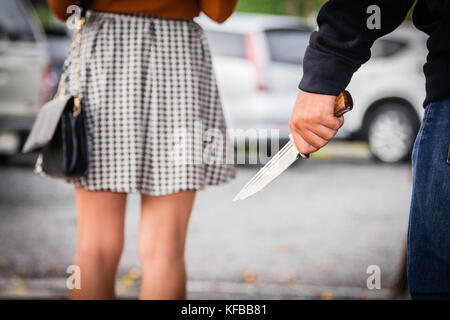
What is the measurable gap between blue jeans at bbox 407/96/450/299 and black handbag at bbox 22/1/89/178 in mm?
1048

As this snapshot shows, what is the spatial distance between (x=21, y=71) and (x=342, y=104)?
7.21 meters

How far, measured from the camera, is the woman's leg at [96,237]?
1972 mm

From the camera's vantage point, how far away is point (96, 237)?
1.98 meters

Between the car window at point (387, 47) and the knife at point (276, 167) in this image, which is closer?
the knife at point (276, 167)

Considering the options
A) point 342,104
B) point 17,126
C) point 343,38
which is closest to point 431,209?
point 342,104

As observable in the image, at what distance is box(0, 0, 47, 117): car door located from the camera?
7844mm

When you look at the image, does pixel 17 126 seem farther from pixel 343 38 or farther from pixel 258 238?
pixel 343 38

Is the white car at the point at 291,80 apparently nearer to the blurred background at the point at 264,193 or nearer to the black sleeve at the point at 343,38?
the blurred background at the point at 264,193

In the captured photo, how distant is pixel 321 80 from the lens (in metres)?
1.34

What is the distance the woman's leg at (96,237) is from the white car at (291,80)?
625 centimetres

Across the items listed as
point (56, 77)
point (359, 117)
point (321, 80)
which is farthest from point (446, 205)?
point (359, 117)

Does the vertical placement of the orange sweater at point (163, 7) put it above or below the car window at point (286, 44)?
below

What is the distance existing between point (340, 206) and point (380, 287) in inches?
96.1

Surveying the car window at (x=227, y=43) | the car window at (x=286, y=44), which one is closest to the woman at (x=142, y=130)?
the car window at (x=227, y=43)
